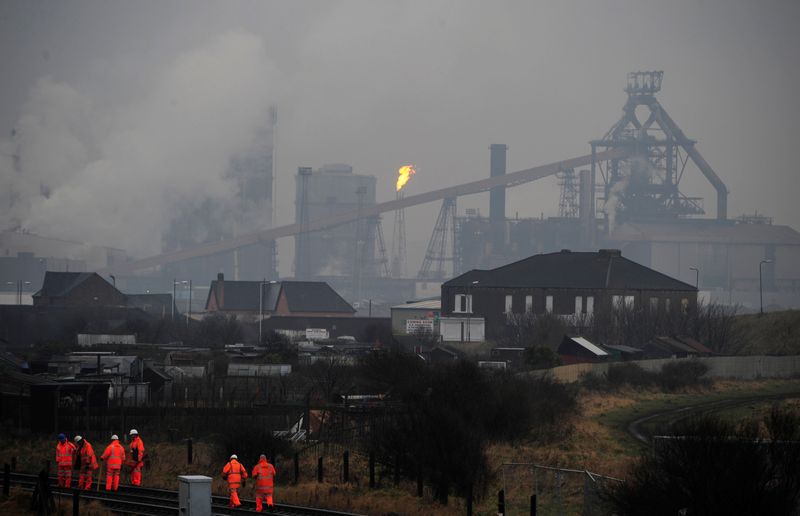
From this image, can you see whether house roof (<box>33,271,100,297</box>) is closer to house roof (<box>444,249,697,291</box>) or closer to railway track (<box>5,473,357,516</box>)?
house roof (<box>444,249,697,291</box>)

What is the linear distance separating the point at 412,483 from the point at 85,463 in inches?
212

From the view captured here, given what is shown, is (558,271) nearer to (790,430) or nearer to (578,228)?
(790,430)

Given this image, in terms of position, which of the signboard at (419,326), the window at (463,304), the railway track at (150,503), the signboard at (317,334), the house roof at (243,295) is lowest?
the railway track at (150,503)

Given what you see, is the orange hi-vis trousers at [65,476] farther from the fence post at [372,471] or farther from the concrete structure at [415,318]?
the concrete structure at [415,318]

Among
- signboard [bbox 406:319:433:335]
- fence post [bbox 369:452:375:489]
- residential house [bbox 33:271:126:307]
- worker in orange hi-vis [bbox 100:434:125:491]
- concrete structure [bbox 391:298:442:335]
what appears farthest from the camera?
residential house [bbox 33:271:126:307]

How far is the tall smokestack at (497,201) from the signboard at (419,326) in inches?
4640

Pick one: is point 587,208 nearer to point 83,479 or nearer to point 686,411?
point 686,411

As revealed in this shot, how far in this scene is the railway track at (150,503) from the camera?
18.2 metres

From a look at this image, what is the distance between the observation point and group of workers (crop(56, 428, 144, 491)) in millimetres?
19562

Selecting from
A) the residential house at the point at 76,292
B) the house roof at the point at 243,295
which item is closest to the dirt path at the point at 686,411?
the residential house at the point at 76,292

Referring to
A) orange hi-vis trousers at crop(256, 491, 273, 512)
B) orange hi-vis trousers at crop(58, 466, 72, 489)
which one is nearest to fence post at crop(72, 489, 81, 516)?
orange hi-vis trousers at crop(58, 466, 72, 489)

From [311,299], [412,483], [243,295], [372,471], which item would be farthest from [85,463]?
[243,295]

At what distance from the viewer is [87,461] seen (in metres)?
20.1

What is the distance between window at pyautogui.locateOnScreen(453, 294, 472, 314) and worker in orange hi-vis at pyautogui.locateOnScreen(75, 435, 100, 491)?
46606mm
